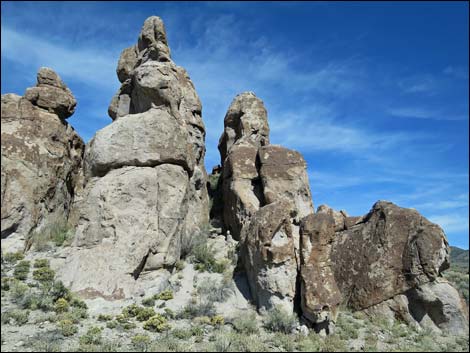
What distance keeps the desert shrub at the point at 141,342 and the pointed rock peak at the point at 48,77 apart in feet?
50.0

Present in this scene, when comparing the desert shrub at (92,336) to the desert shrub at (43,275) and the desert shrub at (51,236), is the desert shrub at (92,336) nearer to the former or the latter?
the desert shrub at (43,275)

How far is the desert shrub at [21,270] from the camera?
14.4 meters

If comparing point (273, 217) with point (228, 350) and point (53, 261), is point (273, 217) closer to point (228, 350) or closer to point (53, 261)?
point (228, 350)

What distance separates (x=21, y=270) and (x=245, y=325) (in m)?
8.67

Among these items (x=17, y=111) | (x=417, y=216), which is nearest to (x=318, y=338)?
(x=417, y=216)

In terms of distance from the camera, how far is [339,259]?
59.8 feet

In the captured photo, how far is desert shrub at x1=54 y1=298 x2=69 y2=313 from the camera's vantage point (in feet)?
41.8

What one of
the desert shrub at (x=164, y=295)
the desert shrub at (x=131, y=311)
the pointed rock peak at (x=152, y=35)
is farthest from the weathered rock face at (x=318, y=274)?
the pointed rock peak at (x=152, y=35)

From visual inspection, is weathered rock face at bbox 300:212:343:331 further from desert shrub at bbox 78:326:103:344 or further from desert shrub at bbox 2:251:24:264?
desert shrub at bbox 2:251:24:264

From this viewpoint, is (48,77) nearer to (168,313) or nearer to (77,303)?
(77,303)

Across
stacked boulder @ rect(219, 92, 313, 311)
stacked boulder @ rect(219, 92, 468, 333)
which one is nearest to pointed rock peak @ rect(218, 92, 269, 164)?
stacked boulder @ rect(219, 92, 313, 311)

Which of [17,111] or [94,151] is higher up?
[17,111]

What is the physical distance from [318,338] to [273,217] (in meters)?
4.92

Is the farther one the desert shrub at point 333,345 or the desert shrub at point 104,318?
the desert shrub at point 104,318
